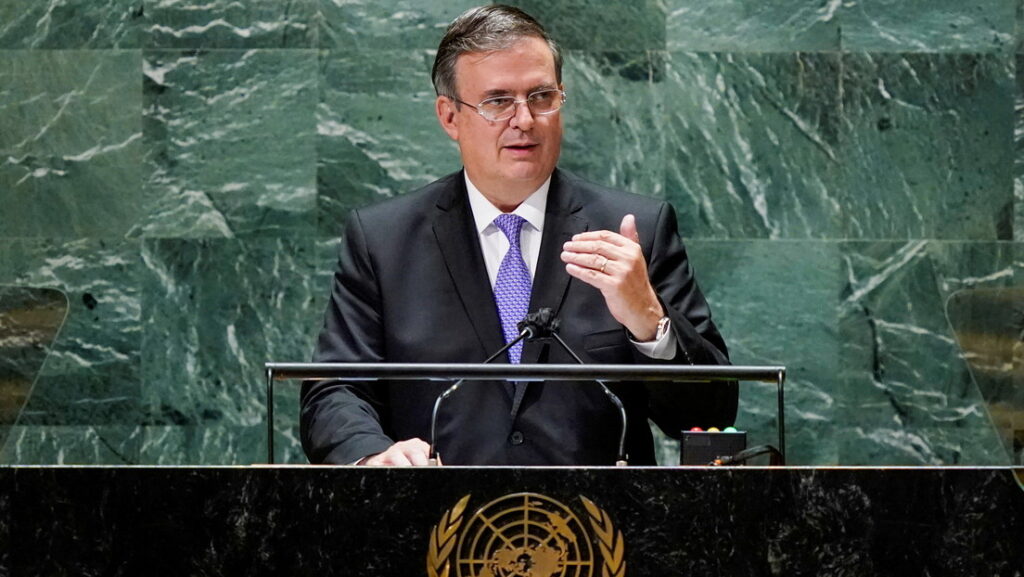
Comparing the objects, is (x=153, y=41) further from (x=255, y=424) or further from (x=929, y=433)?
(x=929, y=433)

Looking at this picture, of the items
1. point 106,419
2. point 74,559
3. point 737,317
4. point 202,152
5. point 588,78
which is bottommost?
point 74,559

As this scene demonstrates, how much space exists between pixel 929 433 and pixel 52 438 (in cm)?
302

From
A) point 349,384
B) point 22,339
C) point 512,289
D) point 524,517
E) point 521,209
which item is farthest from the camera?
point 521,209

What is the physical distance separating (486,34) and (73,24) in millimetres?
2178

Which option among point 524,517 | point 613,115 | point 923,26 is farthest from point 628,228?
point 923,26

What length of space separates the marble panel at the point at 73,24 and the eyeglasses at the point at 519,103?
6.82ft

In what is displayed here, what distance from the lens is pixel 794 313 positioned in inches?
197

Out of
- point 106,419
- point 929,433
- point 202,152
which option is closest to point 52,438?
point 106,419

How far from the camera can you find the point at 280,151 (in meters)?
4.96

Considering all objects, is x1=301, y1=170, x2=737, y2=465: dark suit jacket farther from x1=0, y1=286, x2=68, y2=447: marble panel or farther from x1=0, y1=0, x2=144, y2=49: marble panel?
x1=0, y1=0, x2=144, y2=49: marble panel

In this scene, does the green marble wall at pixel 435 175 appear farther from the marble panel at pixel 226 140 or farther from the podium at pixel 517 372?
the podium at pixel 517 372

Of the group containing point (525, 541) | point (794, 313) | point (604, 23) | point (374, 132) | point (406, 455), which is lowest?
point (525, 541)

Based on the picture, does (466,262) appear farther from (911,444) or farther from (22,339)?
(911,444)

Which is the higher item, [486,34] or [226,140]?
[226,140]
